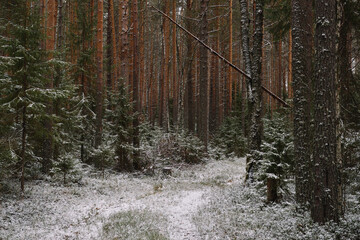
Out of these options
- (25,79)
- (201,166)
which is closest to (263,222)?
(25,79)

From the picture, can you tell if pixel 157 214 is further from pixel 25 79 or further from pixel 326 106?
pixel 25 79

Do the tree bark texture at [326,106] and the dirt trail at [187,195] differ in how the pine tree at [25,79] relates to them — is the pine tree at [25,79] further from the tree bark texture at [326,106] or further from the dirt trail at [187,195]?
the tree bark texture at [326,106]

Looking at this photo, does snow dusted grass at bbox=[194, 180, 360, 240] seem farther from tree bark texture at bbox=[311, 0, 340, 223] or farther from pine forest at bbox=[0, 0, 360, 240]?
tree bark texture at bbox=[311, 0, 340, 223]

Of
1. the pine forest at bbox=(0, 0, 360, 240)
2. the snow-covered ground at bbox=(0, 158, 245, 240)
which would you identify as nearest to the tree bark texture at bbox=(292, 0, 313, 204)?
the pine forest at bbox=(0, 0, 360, 240)

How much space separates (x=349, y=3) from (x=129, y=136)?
417 inches

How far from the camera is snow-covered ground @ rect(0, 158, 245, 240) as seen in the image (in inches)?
241

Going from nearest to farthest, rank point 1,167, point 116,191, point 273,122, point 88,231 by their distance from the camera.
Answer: point 88,231
point 273,122
point 1,167
point 116,191

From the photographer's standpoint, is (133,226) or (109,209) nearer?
(133,226)

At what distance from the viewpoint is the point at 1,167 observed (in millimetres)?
8242

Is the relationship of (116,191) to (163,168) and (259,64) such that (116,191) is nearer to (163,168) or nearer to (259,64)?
(163,168)

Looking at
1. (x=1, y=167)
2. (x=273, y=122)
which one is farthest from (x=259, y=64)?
(x=1, y=167)

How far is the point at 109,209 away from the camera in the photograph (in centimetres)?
819

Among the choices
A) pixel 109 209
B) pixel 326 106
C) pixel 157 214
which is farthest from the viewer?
pixel 109 209

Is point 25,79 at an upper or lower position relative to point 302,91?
upper
